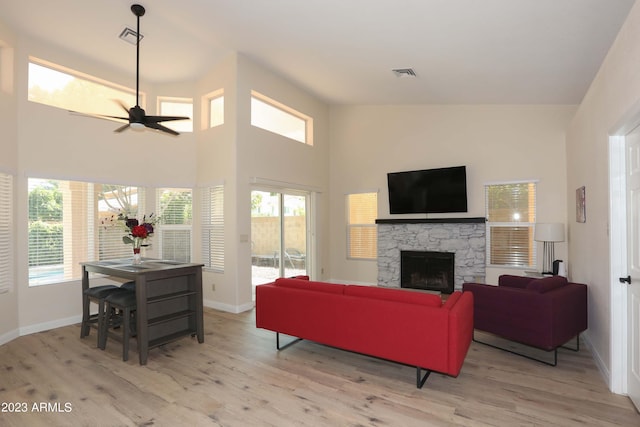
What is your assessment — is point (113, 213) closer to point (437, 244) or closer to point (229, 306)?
point (229, 306)

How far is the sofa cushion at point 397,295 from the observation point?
269cm

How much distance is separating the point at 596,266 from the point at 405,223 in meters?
3.36

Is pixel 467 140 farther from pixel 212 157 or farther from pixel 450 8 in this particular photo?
pixel 212 157

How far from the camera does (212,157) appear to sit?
5.48 metres

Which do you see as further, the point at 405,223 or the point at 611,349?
the point at 405,223

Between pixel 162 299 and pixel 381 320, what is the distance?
240cm

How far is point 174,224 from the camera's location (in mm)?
5707

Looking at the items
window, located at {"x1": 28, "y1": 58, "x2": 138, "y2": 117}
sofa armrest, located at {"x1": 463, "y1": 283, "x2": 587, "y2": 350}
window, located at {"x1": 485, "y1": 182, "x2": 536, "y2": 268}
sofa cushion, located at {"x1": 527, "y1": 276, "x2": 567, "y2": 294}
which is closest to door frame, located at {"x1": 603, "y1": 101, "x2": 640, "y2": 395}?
sofa armrest, located at {"x1": 463, "y1": 283, "x2": 587, "y2": 350}

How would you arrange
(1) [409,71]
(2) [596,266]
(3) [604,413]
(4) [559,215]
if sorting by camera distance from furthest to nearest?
(4) [559,215] < (1) [409,71] < (2) [596,266] < (3) [604,413]

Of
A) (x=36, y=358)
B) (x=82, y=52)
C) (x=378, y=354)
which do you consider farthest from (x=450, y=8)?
(x=36, y=358)

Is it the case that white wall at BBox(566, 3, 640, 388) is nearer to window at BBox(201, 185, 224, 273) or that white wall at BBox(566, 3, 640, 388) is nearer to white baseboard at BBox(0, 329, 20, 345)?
window at BBox(201, 185, 224, 273)

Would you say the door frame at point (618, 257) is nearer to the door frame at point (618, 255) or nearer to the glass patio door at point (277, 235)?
the door frame at point (618, 255)

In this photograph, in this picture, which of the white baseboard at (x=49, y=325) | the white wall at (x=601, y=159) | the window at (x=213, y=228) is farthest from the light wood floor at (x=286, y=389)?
the window at (x=213, y=228)

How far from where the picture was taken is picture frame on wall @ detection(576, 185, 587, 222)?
3637mm
